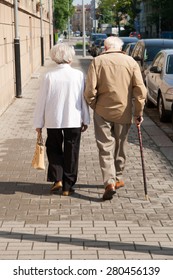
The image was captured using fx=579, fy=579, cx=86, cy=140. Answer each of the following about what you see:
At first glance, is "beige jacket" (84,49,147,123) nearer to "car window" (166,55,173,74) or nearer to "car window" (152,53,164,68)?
"car window" (166,55,173,74)

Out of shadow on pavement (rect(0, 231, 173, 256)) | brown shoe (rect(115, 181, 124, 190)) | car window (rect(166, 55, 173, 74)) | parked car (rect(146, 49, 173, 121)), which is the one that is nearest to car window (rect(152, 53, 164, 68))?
parked car (rect(146, 49, 173, 121))

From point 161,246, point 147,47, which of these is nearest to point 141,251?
point 161,246

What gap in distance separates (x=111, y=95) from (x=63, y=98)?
0.54 m

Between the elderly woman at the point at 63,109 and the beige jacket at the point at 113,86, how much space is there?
180 mm

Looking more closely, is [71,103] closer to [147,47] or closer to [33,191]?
[33,191]

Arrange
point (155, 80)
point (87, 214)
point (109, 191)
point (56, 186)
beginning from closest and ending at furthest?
point (87, 214)
point (109, 191)
point (56, 186)
point (155, 80)

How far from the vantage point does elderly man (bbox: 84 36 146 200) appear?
6.26 meters

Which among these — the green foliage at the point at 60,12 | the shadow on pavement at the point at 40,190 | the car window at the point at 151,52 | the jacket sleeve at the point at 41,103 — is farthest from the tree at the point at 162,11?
the jacket sleeve at the point at 41,103

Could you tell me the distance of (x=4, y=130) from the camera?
11352mm

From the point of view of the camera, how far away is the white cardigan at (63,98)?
6391mm

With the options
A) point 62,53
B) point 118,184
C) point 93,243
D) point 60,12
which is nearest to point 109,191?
point 118,184

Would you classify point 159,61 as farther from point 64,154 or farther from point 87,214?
point 87,214

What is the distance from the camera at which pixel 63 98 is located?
643cm

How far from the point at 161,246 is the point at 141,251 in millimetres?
Result: 227
